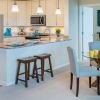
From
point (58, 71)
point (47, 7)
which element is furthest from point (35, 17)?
point (58, 71)

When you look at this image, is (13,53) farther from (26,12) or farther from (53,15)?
(26,12)

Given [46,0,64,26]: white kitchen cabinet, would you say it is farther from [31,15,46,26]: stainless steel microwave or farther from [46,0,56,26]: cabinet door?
[31,15,46,26]: stainless steel microwave

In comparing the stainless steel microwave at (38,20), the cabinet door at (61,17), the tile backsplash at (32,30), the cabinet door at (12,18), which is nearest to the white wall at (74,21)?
the cabinet door at (61,17)

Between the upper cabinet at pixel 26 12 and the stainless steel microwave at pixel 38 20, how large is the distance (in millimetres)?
152

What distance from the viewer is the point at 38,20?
948 centimetres

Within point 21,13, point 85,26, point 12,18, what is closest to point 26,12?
point 21,13

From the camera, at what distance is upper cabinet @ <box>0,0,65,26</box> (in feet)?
30.0

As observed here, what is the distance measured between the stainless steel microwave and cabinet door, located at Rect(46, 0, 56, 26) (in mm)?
153

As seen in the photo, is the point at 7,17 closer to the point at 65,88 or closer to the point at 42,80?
the point at 42,80

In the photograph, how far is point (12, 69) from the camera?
594 centimetres

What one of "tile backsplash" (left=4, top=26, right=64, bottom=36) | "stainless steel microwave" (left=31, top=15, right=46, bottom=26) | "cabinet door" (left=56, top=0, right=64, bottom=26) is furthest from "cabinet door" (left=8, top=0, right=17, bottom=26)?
"cabinet door" (left=56, top=0, right=64, bottom=26)

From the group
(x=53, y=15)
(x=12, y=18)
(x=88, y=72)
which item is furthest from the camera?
(x=12, y=18)

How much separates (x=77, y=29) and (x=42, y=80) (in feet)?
11.6

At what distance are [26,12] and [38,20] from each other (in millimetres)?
751
